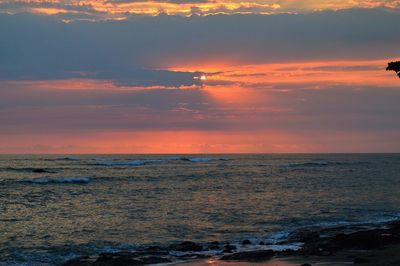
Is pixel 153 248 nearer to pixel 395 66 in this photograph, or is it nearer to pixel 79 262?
pixel 79 262

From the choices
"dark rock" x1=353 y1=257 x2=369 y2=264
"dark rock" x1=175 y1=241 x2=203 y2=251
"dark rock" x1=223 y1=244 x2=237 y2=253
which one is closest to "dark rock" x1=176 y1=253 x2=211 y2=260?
"dark rock" x1=175 y1=241 x2=203 y2=251

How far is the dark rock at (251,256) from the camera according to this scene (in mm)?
18266

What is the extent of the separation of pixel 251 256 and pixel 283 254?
1.31 meters

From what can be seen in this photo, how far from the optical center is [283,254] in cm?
1912

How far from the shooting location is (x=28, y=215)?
100 feet

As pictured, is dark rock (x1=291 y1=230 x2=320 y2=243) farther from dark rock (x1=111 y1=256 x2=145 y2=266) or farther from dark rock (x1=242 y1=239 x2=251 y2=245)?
dark rock (x1=111 y1=256 x2=145 y2=266)

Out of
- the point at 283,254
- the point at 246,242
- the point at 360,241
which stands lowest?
the point at 246,242

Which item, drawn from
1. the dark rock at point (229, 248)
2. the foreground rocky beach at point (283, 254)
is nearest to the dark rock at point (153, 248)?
the foreground rocky beach at point (283, 254)

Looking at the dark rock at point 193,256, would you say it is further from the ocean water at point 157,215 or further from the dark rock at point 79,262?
the dark rock at point 79,262

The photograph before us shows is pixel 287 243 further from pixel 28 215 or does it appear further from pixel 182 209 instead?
pixel 28 215

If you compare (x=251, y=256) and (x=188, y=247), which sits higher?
(x=251, y=256)

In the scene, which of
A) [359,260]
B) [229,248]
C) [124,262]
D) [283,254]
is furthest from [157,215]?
[359,260]

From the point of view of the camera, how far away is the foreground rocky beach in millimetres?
17531

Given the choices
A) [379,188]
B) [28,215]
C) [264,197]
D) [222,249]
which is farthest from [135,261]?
[379,188]
